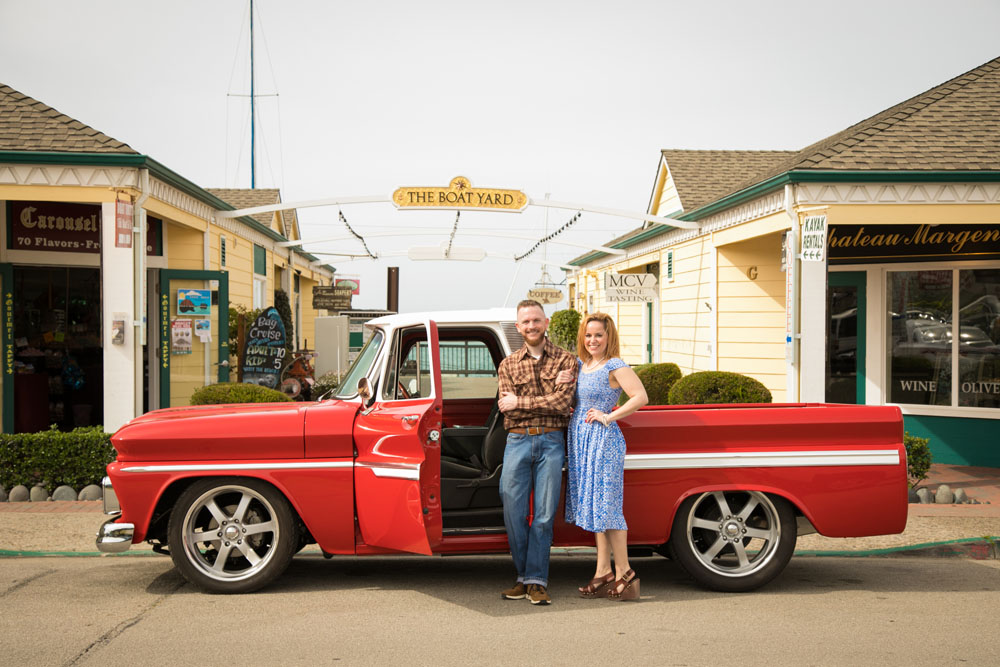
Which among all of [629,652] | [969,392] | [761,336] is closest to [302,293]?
[761,336]

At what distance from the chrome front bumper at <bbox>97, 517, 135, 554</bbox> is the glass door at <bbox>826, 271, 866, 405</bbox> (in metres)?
10.0

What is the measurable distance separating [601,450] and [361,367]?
1.75 meters

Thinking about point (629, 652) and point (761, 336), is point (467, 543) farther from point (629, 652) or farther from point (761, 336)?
point (761, 336)

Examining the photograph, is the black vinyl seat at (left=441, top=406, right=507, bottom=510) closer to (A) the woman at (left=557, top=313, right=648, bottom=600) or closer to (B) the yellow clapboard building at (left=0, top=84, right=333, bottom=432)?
(A) the woman at (left=557, top=313, right=648, bottom=600)

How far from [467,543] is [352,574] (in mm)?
1245

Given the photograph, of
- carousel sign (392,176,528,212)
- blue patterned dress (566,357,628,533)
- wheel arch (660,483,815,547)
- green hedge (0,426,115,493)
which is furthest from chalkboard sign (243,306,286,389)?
wheel arch (660,483,815,547)

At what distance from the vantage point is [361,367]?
6.16 m

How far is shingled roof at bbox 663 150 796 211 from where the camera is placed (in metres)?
18.0

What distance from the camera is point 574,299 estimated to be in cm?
3219

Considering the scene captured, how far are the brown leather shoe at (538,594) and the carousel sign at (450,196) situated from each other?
9.18 meters

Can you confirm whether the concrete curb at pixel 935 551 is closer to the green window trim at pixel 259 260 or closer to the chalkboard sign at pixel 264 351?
the chalkboard sign at pixel 264 351

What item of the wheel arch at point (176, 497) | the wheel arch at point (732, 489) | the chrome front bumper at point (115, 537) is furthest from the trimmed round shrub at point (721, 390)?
the chrome front bumper at point (115, 537)

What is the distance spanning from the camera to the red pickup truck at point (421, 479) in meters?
5.61

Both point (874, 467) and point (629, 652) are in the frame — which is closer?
point (629, 652)
